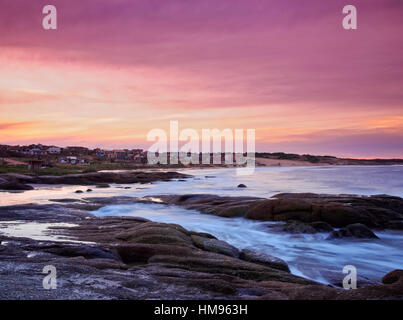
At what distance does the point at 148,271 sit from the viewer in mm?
6852

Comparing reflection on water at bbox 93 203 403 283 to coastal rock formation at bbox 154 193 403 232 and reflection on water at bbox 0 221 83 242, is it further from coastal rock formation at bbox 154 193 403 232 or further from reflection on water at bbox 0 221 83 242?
reflection on water at bbox 0 221 83 242

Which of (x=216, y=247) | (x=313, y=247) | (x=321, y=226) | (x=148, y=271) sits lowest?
(x=313, y=247)

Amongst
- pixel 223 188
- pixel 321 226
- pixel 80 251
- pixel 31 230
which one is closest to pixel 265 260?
pixel 80 251

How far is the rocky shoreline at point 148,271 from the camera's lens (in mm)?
5266

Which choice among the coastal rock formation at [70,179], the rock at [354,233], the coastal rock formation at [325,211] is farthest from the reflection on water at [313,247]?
the coastal rock formation at [70,179]

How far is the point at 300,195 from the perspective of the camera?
24375 millimetres

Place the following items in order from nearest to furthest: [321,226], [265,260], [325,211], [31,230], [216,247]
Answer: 1. [265,260]
2. [216,247]
3. [31,230]
4. [321,226]
5. [325,211]

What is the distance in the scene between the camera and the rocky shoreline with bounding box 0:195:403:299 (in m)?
5.27

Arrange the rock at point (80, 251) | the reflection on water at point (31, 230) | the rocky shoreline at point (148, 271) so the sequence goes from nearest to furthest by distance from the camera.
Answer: the rocky shoreline at point (148, 271) → the rock at point (80, 251) → the reflection on water at point (31, 230)

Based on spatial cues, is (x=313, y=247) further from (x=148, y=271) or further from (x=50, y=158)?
(x=50, y=158)

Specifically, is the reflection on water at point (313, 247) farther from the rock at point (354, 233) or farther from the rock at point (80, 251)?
the rock at point (80, 251)

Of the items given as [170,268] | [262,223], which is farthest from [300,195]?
[170,268]

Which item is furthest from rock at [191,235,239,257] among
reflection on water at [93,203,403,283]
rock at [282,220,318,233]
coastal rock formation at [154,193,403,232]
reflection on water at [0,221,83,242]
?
coastal rock formation at [154,193,403,232]
